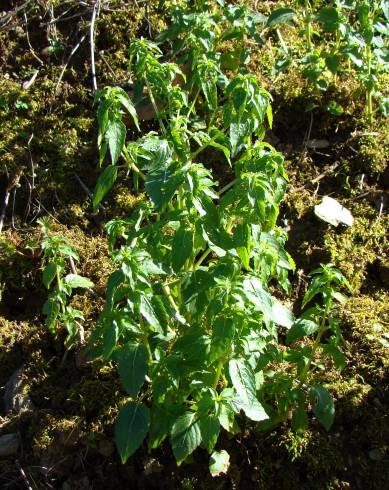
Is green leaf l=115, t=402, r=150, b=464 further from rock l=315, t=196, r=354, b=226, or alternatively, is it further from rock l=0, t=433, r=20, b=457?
rock l=315, t=196, r=354, b=226

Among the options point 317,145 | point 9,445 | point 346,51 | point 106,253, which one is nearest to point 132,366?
point 9,445

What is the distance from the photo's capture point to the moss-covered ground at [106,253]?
3.01 metres

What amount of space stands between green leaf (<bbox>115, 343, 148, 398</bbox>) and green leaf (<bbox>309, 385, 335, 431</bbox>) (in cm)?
81

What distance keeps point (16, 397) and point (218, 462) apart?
1104 mm

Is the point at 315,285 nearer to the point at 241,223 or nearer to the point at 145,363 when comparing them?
the point at 241,223

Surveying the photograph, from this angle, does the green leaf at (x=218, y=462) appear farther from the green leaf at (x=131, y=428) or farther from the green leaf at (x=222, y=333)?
the green leaf at (x=222, y=333)

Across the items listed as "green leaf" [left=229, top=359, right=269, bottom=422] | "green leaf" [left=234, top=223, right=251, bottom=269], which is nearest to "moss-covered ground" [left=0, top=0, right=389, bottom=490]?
"green leaf" [left=229, top=359, right=269, bottom=422]

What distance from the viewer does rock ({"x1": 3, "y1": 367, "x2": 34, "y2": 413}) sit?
3272mm

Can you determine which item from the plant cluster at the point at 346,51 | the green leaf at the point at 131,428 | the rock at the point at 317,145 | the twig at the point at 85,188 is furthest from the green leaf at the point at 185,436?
the plant cluster at the point at 346,51

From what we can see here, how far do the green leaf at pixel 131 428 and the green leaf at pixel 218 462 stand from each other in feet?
1.26

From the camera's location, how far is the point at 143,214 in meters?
2.79

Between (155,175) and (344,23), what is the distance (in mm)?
2065

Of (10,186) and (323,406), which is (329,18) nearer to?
(10,186)

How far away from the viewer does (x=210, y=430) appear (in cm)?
243
